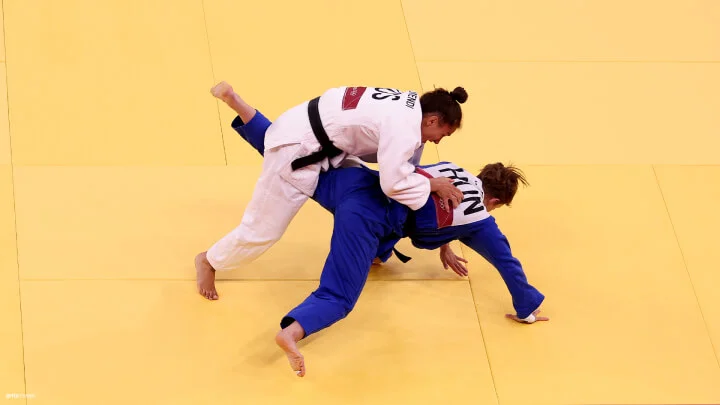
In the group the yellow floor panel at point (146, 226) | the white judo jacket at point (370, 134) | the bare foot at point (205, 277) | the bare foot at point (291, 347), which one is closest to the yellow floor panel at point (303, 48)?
the yellow floor panel at point (146, 226)

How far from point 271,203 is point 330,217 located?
0.73 meters

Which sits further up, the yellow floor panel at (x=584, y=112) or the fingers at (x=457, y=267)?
the yellow floor panel at (x=584, y=112)

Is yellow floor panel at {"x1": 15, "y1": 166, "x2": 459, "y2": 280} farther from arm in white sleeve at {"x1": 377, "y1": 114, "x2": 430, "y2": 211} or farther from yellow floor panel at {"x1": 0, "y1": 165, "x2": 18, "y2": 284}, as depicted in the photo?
arm in white sleeve at {"x1": 377, "y1": 114, "x2": 430, "y2": 211}

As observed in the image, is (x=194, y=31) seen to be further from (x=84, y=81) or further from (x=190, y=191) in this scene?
(x=190, y=191)

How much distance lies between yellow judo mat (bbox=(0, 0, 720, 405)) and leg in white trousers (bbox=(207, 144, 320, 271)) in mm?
283

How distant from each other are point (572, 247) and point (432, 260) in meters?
0.67

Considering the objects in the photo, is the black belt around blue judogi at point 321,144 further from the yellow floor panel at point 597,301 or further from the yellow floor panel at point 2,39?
the yellow floor panel at point 2,39

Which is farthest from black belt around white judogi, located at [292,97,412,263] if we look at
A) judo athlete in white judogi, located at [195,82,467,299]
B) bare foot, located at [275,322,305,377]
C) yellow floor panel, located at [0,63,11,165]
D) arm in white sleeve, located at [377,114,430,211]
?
yellow floor panel, located at [0,63,11,165]

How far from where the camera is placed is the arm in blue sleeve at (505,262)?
407 centimetres

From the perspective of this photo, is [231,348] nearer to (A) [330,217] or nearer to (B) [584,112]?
(A) [330,217]

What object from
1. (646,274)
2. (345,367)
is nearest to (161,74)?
(345,367)

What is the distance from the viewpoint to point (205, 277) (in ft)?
13.7

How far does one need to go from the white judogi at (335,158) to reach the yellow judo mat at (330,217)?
349mm

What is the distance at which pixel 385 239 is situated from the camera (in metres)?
4.13
